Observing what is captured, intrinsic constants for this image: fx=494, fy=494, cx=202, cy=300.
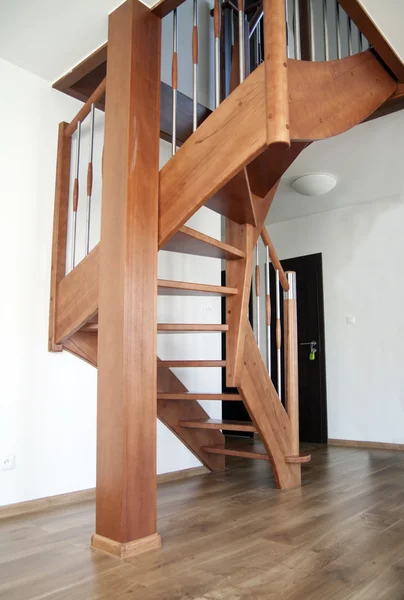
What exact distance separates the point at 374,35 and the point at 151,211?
158 centimetres

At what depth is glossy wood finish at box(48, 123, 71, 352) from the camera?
293cm

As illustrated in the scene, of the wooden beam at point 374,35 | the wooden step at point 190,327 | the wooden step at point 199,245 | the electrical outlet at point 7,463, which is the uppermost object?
the wooden beam at point 374,35

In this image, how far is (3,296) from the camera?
2.80 metres

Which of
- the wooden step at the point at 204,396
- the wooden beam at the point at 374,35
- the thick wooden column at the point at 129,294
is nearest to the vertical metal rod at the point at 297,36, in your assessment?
the wooden beam at the point at 374,35

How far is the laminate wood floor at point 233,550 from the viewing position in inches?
66.6

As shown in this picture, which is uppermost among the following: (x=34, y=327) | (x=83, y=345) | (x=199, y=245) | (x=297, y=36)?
(x=297, y=36)

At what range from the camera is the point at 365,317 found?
521cm

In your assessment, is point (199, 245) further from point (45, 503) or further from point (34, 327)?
point (45, 503)

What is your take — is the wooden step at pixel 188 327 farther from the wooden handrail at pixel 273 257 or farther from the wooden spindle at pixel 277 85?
the wooden spindle at pixel 277 85

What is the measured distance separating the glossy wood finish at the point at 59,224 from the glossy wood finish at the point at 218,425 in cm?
106

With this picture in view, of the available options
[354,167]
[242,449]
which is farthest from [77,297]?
[354,167]

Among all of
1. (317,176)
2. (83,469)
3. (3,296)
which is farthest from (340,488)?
(317,176)

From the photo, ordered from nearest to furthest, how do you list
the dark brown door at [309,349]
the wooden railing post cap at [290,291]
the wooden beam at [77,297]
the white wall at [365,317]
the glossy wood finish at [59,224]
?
the wooden beam at [77,297] → the glossy wood finish at [59,224] → the wooden railing post cap at [290,291] → the white wall at [365,317] → the dark brown door at [309,349]

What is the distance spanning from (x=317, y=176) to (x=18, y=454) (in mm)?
3407
